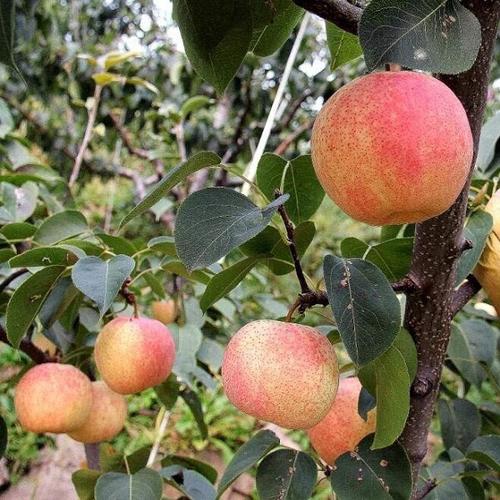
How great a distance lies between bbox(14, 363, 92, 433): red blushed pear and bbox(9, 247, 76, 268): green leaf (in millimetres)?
170

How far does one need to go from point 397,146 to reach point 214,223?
0.14 meters

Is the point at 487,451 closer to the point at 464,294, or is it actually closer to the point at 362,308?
the point at 464,294

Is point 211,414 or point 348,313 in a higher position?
point 348,313

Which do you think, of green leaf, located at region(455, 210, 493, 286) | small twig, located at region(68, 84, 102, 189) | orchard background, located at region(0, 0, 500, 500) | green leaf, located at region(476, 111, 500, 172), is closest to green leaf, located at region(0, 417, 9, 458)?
orchard background, located at region(0, 0, 500, 500)

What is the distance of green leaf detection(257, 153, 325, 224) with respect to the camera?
1.93 feet

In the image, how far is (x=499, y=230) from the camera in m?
0.61

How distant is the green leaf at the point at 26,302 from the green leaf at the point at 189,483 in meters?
0.30

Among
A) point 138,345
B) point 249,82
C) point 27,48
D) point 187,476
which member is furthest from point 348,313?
point 27,48

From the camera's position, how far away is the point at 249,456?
0.57m

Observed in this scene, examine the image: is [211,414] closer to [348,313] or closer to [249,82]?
[249,82]

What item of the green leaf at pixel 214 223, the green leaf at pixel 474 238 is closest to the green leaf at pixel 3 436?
the green leaf at pixel 214 223

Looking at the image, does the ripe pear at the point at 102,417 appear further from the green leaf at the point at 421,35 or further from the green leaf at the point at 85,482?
the green leaf at the point at 421,35

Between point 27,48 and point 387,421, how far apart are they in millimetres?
2358

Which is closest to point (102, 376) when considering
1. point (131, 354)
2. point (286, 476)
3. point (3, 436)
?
point (131, 354)
